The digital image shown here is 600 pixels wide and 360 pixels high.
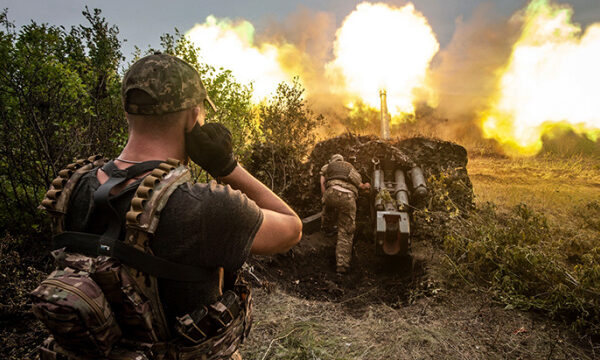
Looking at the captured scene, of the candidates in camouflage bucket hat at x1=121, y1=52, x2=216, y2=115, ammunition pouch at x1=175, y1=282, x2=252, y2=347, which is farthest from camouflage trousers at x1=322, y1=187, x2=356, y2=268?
camouflage bucket hat at x1=121, y1=52, x2=216, y2=115

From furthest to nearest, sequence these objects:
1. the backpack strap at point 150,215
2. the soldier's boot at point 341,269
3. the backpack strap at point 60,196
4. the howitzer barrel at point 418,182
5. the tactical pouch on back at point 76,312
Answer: the howitzer barrel at point 418,182
the soldier's boot at point 341,269
the backpack strap at point 60,196
the backpack strap at point 150,215
the tactical pouch on back at point 76,312

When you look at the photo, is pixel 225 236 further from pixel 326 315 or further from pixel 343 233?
pixel 343 233

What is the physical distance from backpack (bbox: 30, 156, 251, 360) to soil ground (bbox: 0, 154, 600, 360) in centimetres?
250

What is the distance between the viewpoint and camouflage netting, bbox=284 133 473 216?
8.05 meters

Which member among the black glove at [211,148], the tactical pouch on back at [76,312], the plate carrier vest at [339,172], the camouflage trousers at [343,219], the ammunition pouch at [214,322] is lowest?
the camouflage trousers at [343,219]

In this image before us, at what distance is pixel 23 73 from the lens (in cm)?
415


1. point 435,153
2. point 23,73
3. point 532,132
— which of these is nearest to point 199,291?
point 23,73

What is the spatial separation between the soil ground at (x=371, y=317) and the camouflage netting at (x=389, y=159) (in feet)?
6.57

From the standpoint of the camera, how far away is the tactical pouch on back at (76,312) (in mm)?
1098

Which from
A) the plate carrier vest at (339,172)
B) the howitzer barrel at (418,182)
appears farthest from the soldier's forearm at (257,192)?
the howitzer barrel at (418,182)

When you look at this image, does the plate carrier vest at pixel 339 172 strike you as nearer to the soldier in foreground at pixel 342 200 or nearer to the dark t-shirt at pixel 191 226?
the soldier in foreground at pixel 342 200

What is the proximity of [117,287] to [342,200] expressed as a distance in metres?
6.28

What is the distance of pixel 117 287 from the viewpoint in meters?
1.20

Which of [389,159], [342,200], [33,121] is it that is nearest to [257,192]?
[33,121]
